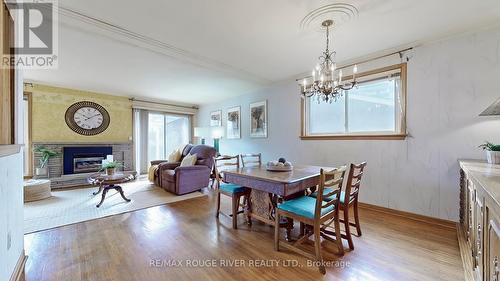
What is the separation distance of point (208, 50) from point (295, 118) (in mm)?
2172

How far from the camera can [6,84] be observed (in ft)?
5.06

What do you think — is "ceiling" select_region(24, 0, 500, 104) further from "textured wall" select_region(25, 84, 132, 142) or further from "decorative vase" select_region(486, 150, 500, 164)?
"decorative vase" select_region(486, 150, 500, 164)

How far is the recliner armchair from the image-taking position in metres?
3.88

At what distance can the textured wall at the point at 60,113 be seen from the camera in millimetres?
4574

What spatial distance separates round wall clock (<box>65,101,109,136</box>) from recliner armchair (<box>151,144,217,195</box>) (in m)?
2.33

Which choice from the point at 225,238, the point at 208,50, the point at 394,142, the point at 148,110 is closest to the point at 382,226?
the point at 394,142

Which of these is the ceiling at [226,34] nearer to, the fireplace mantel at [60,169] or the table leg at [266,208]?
the fireplace mantel at [60,169]

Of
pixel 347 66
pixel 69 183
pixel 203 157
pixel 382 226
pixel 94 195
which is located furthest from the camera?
pixel 69 183

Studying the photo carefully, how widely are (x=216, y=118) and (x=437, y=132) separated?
17.3ft

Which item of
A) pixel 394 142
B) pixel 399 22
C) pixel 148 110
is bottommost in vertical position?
pixel 394 142

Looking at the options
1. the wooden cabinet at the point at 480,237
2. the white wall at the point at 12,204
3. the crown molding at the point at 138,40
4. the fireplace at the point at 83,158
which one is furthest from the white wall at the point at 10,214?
the fireplace at the point at 83,158

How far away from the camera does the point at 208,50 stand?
9.75 feet

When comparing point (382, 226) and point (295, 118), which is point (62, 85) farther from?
point (382, 226)

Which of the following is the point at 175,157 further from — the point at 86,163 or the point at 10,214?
the point at 10,214
